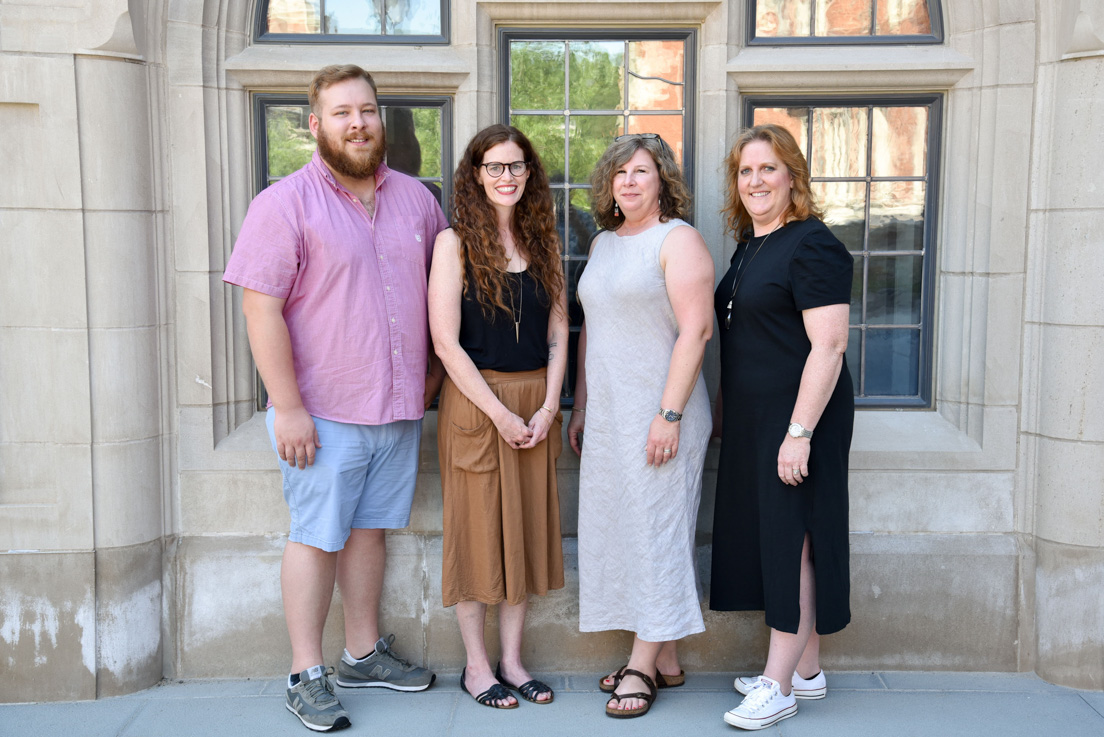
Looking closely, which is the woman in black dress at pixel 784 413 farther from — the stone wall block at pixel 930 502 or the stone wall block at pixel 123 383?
the stone wall block at pixel 123 383

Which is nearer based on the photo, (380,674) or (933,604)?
(380,674)

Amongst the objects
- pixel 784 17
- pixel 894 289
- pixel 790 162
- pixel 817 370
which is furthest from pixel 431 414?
pixel 784 17

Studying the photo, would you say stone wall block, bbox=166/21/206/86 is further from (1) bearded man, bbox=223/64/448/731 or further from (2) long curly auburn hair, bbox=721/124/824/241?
(2) long curly auburn hair, bbox=721/124/824/241

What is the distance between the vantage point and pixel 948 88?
3.61m

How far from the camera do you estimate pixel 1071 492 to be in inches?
137

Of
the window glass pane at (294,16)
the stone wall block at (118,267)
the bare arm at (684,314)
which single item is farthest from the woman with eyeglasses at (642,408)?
the stone wall block at (118,267)

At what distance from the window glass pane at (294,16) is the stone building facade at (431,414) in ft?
0.30

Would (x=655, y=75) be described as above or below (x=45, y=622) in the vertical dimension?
above

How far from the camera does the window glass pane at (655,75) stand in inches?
146

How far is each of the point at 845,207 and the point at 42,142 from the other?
9.79 feet

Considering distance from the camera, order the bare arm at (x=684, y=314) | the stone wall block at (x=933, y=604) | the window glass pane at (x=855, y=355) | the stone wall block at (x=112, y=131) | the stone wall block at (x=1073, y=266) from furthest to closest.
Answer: the window glass pane at (x=855, y=355) < the stone wall block at (x=933, y=604) < the stone wall block at (x=1073, y=266) < the stone wall block at (x=112, y=131) < the bare arm at (x=684, y=314)

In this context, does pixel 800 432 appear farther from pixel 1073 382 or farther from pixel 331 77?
pixel 331 77

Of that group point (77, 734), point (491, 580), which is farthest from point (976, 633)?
point (77, 734)

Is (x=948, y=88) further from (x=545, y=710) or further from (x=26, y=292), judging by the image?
(x=26, y=292)
